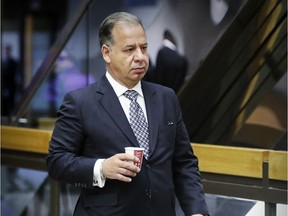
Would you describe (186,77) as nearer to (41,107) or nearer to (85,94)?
(85,94)

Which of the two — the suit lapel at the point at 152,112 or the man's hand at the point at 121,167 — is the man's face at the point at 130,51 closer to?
the suit lapel at the point at 152,112

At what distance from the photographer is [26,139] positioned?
200 inches

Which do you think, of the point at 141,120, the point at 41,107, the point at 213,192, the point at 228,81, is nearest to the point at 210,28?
the point at 228,81

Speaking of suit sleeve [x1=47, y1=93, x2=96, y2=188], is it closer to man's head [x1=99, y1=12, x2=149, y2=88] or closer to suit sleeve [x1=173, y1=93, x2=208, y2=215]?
man's head [x1=99, y1=12, x2=149, y2=88]

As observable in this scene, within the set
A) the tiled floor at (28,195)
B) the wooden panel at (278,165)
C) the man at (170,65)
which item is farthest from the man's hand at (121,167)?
the man at (170,65)

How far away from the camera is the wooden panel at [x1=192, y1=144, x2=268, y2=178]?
3705 mm

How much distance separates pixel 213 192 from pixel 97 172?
66.3 inches

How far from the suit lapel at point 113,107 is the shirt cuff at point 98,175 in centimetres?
15

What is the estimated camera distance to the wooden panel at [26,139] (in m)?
4.91

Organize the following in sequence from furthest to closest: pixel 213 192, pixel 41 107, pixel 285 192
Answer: pixel 41 107 < pixel 213 192 < pixel 285 192

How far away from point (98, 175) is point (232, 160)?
1.60m

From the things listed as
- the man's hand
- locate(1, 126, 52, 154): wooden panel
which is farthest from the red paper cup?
locate(1, 126, 52, 154): wooden panel

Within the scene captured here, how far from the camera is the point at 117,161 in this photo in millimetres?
2275

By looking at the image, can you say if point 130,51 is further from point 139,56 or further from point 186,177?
point 186,177
